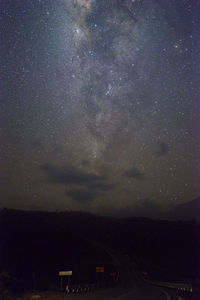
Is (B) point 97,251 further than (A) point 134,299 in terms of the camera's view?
Yes

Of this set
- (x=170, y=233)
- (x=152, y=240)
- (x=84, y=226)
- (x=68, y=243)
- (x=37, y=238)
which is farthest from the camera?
(x=84, y=226)

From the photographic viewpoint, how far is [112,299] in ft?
101

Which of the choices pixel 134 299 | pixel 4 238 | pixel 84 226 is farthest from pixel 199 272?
pixel 84 226

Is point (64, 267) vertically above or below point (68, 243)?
below

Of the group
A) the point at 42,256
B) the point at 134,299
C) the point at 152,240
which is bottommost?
the point at 134,299

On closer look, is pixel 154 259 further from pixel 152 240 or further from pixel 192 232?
pixel 192 232

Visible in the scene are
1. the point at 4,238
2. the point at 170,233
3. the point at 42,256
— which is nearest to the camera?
the point at 42,256

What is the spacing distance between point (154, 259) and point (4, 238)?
5022 cm

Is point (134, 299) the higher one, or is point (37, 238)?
point (37, 238)

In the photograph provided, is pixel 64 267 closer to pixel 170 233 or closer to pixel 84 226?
pixel 170 233

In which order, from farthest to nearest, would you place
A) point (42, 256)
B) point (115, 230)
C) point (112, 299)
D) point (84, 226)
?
point (84, 226), point (115, 230), point (42, 256), point (112, 299)

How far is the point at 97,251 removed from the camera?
342ft

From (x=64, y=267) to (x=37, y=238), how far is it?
22614mm

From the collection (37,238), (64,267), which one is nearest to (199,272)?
(64,267)
